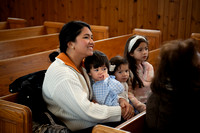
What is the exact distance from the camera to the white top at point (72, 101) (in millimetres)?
1758

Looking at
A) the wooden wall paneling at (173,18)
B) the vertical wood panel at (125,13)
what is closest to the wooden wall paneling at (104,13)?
the vertical wood panel at (125,13)

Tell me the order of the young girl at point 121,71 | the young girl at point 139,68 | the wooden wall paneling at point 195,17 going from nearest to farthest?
1. the young girl at point 121,71
2. the young girl at point 139,68
3. the wooden wall paneling at point 195,17

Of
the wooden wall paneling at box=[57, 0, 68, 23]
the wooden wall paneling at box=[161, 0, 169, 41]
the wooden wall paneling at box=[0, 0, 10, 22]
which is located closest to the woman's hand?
the wooden wall paneling at box=[161, 0, 169, 41]

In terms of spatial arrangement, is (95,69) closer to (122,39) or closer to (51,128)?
(51,128)

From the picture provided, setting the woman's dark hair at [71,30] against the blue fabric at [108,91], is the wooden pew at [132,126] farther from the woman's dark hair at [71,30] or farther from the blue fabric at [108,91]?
the woman's dark hair at [71,30]

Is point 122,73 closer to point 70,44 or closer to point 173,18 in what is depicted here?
point 70,44

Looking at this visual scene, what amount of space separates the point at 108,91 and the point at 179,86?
85 centimetres

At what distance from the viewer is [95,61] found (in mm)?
2059

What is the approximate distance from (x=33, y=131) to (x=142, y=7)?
3.50 m

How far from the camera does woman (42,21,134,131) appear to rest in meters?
1.77

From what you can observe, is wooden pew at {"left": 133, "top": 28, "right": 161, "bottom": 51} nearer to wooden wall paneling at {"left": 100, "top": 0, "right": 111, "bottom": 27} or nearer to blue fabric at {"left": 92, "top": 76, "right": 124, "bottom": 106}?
wooden wall paneling at {"left": 100, "top": 0, "right": 111, "bottom": 27}

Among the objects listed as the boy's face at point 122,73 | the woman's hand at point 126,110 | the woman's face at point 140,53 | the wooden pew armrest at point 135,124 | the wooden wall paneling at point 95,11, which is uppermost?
the wooden wall paneling at point 95,11

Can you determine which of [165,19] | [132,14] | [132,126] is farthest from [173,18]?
[132,126]

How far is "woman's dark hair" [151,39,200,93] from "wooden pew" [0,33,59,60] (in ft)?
8.84
